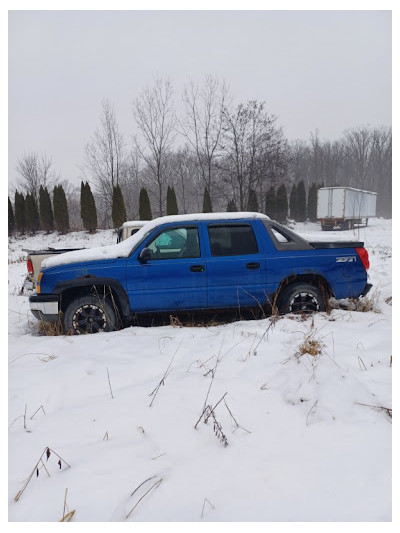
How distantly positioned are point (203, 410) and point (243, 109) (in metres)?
28.3

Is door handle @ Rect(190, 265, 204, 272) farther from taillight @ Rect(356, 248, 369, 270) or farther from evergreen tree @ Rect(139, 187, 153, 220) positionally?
evergreen tree @ Rect(139, 187, 153, 220)

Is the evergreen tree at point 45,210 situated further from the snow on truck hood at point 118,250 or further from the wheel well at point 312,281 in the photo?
the wheel well at point 312,281

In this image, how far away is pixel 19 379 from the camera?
293 centimetres

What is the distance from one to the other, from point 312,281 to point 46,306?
380 centimetres

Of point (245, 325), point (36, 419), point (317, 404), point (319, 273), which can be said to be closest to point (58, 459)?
point (36, 419)

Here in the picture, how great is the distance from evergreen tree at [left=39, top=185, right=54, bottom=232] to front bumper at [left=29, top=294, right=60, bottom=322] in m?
24.5

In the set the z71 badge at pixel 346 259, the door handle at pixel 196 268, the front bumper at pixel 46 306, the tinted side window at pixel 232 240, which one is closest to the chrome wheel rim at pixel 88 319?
the front bumper at pixel 46 306

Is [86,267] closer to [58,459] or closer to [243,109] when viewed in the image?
[58,459]

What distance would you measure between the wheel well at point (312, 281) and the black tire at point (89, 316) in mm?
2413

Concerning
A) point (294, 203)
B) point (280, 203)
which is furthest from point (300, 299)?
point (294, 203)

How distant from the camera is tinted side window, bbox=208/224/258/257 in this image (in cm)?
448

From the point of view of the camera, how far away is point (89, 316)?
4.25 m

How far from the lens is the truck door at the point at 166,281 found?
4.25m

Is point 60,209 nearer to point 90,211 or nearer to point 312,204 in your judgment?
point 90,211
